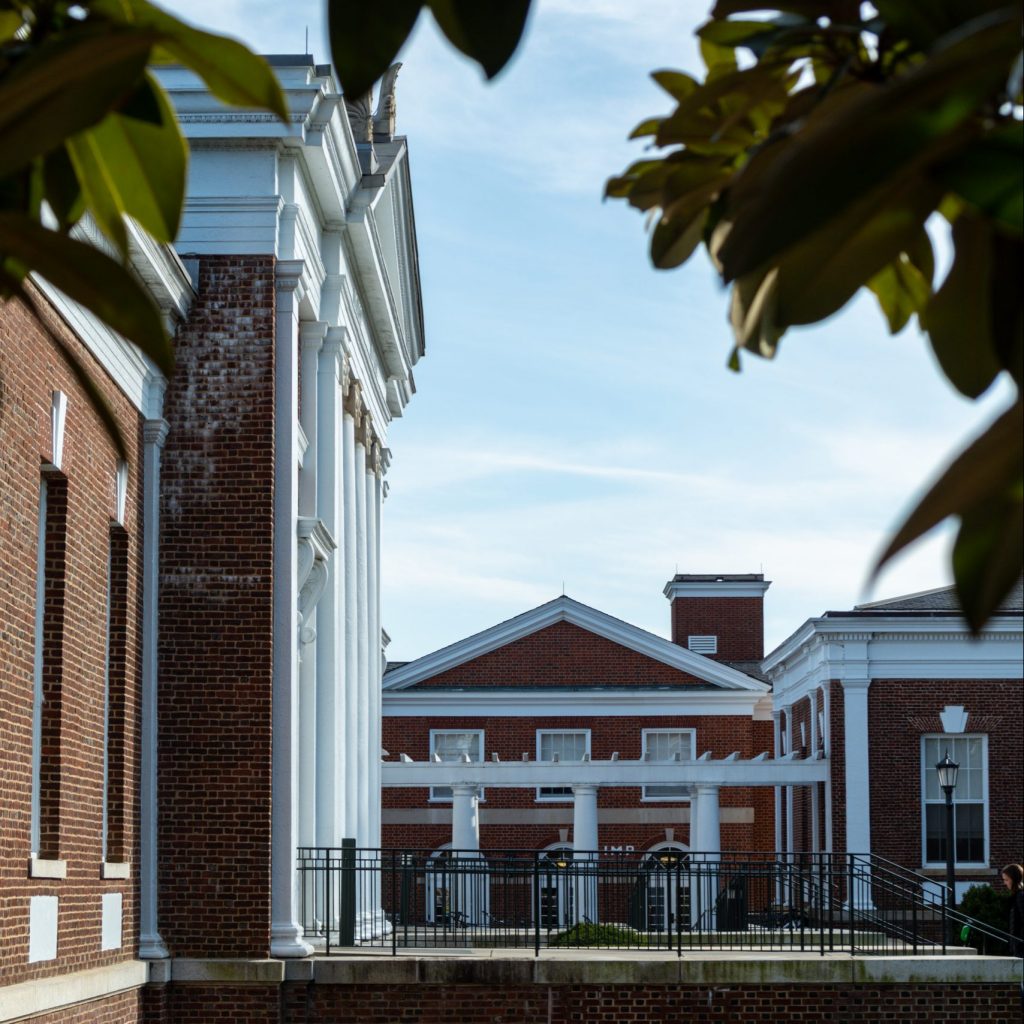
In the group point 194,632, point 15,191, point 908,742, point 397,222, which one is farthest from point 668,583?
point 15,191

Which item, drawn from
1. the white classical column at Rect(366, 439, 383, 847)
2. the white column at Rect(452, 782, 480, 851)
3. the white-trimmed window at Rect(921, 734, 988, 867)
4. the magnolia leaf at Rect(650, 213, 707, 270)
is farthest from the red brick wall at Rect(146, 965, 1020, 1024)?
the white-trimmed window at Rect(921, 734, 988, 867)

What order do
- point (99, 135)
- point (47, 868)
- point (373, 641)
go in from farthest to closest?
1. point (373, 641)
2. point (47, 868)
3. point (99, 135)

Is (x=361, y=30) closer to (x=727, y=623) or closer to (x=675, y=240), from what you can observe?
(x=675, y=240)

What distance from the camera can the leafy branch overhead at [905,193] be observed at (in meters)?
0.99

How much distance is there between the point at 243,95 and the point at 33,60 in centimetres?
17

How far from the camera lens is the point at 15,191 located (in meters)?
1.28

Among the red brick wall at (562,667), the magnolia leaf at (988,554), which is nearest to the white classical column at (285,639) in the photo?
the magnolia leaf at (988,554)

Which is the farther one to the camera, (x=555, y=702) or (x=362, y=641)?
(x=555, y=702)

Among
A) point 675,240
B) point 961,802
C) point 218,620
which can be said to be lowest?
point 961,802

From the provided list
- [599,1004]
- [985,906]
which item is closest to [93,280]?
[599,1004]

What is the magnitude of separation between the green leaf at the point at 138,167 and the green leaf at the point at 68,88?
0.18m

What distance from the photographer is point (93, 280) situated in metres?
1.16

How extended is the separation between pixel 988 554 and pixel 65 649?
1361cm

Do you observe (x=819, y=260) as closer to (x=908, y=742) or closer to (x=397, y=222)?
(x=397, y=222)
